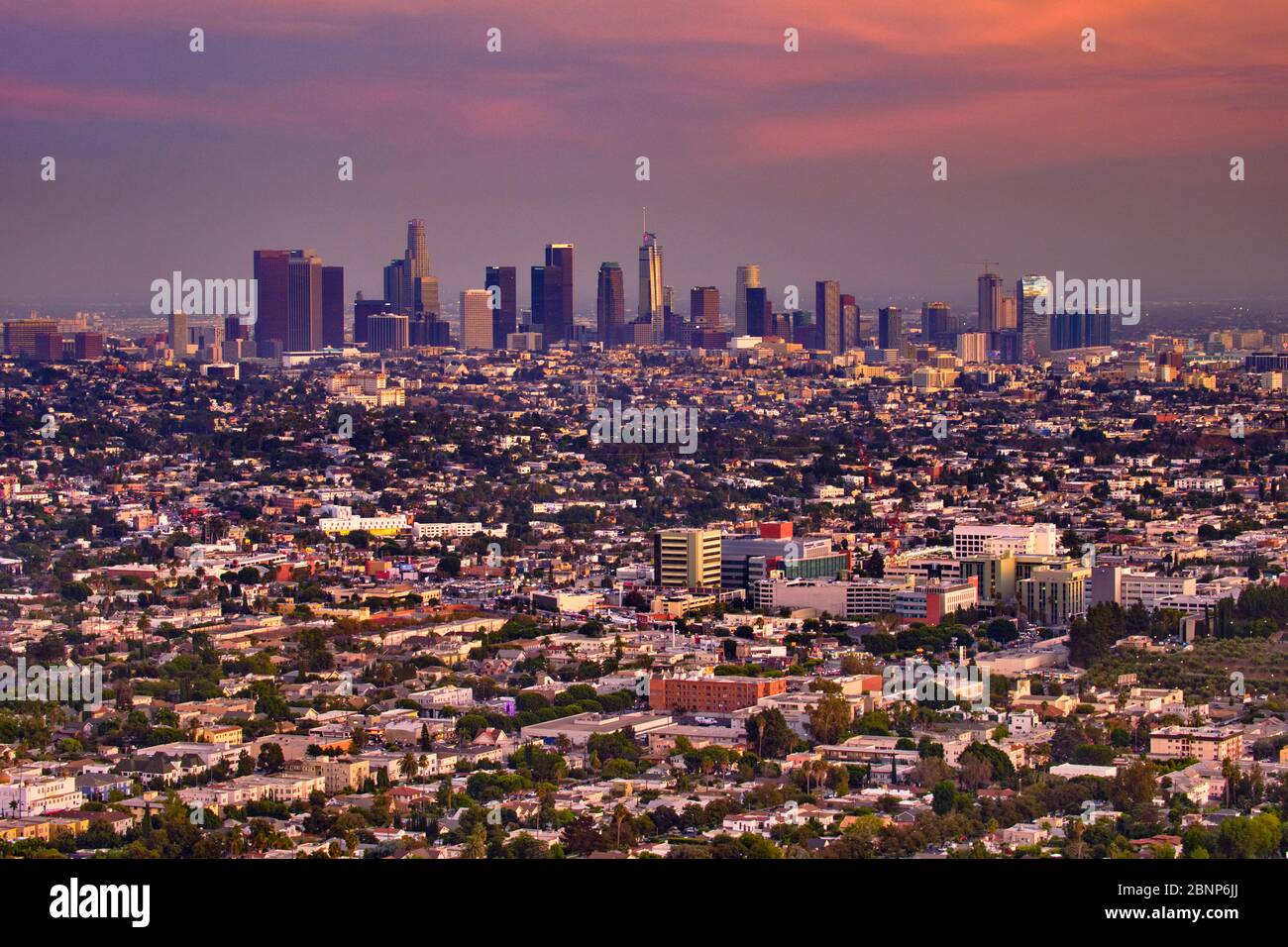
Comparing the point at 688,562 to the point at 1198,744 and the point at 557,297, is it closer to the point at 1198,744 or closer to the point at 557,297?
the point at 1198,744

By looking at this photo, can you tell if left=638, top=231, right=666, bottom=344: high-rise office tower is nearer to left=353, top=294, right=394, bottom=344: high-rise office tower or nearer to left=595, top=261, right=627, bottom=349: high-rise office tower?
left=595, top=261, right=627, bottom=349: high-rise office tower

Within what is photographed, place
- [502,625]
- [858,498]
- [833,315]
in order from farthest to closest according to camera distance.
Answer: [833,315] < [858,498] < [502,625]

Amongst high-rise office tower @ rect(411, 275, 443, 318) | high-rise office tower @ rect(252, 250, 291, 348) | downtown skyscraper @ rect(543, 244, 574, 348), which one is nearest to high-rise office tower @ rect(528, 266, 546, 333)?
downtown skyscraper @ rect(543, 244, 574, 348)

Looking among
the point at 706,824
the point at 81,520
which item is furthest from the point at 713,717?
the point at 81,520

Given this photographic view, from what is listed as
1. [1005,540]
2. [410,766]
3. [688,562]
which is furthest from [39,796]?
[1005,540]
